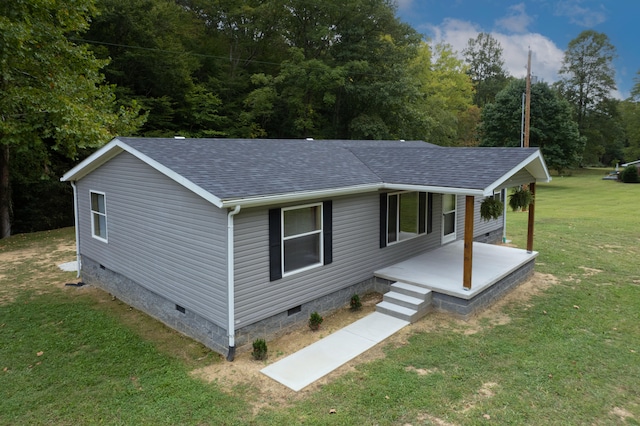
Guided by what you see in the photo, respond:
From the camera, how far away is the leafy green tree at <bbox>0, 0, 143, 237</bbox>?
12.5 m

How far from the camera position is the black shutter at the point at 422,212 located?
402 inches

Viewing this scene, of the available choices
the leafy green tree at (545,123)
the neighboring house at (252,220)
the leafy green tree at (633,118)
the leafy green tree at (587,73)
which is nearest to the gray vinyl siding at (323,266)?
the neighboring house at (252,220)

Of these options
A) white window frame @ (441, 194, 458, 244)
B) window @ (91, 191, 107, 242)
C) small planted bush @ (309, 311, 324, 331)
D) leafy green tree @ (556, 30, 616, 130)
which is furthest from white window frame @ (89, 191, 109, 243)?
leafy green tree @ (556, 30, 616, 130)

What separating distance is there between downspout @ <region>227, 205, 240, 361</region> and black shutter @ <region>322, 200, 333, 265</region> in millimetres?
2090

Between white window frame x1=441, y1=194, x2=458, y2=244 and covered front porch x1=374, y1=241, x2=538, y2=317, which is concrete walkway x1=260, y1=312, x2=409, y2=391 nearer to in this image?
covered front porch x1=374, y1=241, x2=538, y2=317

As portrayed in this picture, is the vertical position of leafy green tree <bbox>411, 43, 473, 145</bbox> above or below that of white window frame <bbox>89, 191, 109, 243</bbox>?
above

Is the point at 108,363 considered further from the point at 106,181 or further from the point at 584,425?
the point at 584,425

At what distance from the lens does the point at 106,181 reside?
892 cm

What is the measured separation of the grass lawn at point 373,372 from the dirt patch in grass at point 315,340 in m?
0.12

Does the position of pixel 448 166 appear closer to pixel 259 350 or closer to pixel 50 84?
pixel 259 350

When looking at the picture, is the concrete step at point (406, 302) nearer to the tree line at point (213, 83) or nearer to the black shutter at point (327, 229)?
the black shutter at point (327, 229)

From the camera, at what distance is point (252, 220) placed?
6465mm

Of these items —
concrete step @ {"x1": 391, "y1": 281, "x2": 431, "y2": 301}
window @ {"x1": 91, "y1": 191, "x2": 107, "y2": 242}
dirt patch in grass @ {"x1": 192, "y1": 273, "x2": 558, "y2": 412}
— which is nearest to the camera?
dirt patch in grass @ {"x1": 192, "y1": 273, "x2": 558, "y2": 412}

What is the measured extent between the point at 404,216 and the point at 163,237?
5.44 metres
